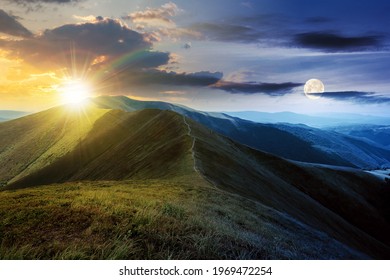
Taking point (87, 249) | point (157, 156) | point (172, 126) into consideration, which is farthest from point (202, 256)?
point (172, 126)

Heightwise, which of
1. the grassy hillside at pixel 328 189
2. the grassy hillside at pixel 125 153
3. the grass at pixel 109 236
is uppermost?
the grass at pixel 109 236

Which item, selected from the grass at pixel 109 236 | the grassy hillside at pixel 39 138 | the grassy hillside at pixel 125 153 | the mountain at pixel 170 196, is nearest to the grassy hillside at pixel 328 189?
the mountain at pixel 170 196

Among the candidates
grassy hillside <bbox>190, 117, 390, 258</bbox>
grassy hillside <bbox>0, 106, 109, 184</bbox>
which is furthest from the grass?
grassy hillside <bbox>0, 106, 109, 184</bbox>

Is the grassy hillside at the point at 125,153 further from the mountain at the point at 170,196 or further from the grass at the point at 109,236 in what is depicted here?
the grass at the point at 109,236

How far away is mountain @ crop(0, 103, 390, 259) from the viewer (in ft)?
29.0

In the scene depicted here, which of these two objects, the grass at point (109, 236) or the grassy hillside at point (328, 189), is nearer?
the grass at point (109, 236)

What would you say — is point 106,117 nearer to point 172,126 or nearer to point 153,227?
point 172,126

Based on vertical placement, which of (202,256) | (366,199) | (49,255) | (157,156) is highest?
(49,255)

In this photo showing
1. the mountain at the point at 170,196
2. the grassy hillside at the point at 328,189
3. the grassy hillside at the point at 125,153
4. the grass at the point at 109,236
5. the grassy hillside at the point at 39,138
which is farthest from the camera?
the grassy hillside at the point at 39,138

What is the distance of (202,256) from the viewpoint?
8.21 metres

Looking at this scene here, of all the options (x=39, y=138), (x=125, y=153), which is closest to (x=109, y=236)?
(x=125, y=153)

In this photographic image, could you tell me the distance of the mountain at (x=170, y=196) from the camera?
883 cm

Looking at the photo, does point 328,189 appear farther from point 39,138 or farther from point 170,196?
point 39,138

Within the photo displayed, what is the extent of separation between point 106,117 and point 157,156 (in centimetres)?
8931
